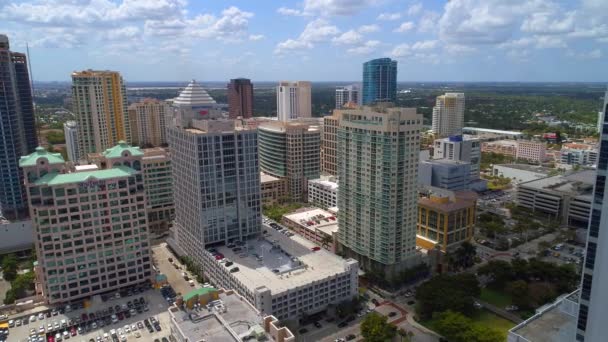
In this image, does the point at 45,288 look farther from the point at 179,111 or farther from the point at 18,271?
the point at 179,111

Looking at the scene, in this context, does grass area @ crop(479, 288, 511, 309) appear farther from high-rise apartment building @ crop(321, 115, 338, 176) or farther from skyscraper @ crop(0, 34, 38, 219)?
skyscraper @ crop(0, 34, 38, 219)

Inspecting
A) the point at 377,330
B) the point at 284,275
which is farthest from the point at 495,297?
the point at 284,275

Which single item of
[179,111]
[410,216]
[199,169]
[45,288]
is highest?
[179,111]

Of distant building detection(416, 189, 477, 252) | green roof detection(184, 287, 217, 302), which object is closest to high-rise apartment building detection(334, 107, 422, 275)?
distant building detection(416, 189, 477, 252)

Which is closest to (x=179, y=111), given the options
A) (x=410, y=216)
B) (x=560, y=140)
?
(x=410, y=216)

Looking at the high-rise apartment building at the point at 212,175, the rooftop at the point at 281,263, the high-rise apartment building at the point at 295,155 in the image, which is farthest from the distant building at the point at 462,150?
the high-rise apartment building at the point at 212,175

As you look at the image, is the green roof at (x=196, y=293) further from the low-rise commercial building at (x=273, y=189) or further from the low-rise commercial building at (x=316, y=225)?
the low-rise commercial building at (x=273, y=189)
